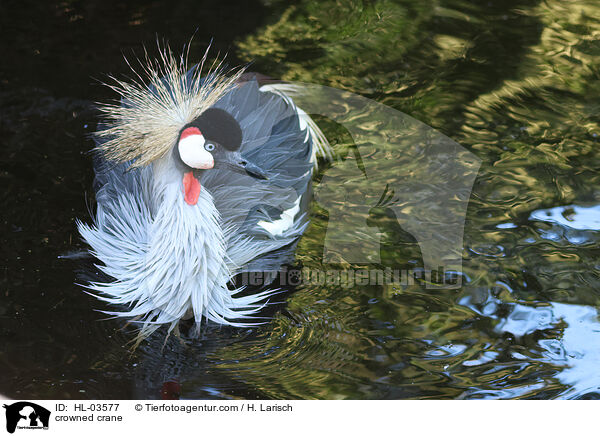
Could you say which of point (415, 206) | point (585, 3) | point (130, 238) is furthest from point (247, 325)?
point (585, 3)

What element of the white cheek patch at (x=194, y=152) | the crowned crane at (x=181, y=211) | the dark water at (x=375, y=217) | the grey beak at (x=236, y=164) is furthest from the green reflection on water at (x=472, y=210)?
the white cheek patch at (x=194, y=152)

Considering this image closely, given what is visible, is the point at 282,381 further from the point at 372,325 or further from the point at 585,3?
the point at 585,3

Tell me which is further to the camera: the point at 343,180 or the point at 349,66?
the point at 349,66

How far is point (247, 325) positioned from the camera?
8.60ft

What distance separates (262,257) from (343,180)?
0.59 metres

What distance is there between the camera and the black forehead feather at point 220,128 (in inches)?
96.0

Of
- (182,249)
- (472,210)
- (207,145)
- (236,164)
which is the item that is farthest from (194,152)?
(472,210)

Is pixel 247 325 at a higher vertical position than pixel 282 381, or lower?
higher

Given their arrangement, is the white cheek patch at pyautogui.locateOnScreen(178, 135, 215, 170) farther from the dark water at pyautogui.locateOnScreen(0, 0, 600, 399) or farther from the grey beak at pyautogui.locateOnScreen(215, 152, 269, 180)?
the dark water at pyautogui.locateOnScreen(0, 0, 600, 399)
